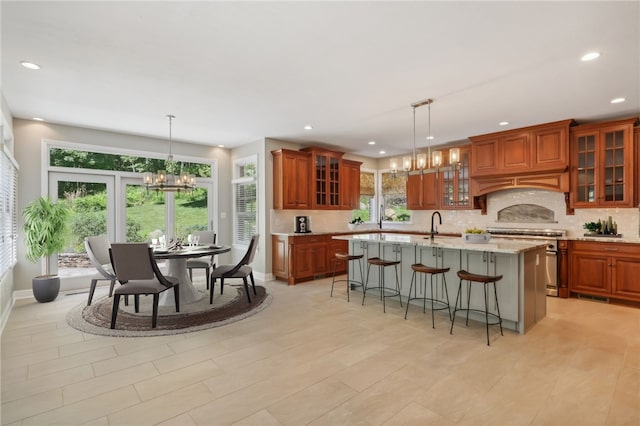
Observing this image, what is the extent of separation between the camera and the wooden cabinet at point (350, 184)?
747cm

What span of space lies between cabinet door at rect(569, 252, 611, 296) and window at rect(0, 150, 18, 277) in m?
7.73

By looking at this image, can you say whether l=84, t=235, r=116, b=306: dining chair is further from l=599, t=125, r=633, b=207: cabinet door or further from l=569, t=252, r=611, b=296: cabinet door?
l=599, t=125, r=633, b=207: cabinet door

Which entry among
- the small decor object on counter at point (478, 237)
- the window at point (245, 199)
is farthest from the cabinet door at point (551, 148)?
the window at point (245, 199)

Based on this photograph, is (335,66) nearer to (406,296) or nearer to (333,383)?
(333,383)

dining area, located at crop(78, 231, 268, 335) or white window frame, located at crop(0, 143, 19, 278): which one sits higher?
white window frame, located at crop(0, 143, 19, 278)

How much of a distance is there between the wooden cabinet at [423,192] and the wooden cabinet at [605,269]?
2.68 meters

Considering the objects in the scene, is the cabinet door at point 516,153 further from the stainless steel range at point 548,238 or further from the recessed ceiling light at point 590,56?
the recessed ceiling light at point 590,56

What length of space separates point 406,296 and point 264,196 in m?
3.22

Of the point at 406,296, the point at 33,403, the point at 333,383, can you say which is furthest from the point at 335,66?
the point at 33,403

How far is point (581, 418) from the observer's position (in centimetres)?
213

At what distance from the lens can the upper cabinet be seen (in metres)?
6.41

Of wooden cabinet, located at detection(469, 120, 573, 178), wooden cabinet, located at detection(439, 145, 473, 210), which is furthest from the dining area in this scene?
wooden cabinet, located at detection(469, 120, 573, 178)

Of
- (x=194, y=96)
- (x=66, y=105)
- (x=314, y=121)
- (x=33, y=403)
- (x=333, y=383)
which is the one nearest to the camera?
(x=33, y=403)

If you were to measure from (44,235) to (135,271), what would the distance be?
6.91 feet
